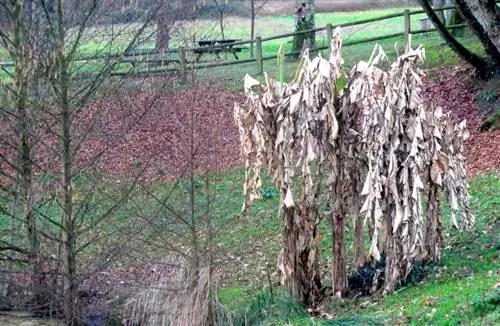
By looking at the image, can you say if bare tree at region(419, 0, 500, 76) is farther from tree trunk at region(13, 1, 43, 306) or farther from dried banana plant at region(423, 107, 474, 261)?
tree trunk at region(13, 1, 43, 306)

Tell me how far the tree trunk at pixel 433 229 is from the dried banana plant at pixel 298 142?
1202 mm

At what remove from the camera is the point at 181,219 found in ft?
31.1

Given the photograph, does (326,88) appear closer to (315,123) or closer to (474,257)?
(315,123)

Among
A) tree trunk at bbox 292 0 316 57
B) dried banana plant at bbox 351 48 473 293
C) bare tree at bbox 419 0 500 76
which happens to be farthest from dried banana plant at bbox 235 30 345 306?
tree trunk at bbox 292 0 316 57

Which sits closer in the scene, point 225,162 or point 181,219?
point 181,219

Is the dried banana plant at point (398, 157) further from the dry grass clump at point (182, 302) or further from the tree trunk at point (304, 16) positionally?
the tree trunk at point (304, 16)

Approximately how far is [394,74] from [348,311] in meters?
2.55

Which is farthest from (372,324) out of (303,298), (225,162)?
(225,162)

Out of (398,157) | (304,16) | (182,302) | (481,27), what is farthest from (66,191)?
(304,16)

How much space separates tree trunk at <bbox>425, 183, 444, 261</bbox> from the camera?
885 cm

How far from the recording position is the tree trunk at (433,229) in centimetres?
885

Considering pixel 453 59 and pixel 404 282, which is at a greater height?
pixel 453 59

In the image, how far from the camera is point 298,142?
8.77m

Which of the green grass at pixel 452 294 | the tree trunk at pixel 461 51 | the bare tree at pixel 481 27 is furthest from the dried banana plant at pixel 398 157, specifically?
the tree trunk at pixel 461 51
